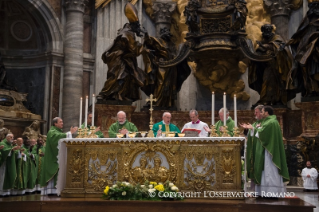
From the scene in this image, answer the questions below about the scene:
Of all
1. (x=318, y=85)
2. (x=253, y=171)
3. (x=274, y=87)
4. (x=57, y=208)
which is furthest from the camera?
(x=274, y=87)

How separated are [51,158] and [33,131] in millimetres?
6670

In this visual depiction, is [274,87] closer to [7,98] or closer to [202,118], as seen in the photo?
[202,118]

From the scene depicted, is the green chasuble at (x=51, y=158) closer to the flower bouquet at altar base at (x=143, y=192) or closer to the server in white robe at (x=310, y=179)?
the flower bouquet at altar base at (x=143, y=192)

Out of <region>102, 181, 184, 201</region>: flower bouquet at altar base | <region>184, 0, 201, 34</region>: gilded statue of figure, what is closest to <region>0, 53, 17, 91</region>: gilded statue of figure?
<region>184, 0, 201, 34</region>: gilded statue of figure

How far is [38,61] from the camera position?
1569 cm

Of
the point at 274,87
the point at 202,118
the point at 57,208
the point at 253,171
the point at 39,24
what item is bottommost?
the point at 57,208

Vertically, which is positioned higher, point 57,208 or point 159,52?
point 159,52

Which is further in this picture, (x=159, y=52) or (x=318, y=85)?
(x=159, y=52)

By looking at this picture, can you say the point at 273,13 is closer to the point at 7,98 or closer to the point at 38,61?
the point at 38,61

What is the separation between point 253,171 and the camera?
7.19 m

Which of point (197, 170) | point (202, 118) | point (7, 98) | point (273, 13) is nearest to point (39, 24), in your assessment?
point (7, 98)

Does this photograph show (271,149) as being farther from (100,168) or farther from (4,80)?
(4,80)

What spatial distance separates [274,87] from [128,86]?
163 inches

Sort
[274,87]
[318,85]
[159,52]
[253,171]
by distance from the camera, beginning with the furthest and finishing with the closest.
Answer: [159,52] → [274,87] → [318,85] → [253,171]
